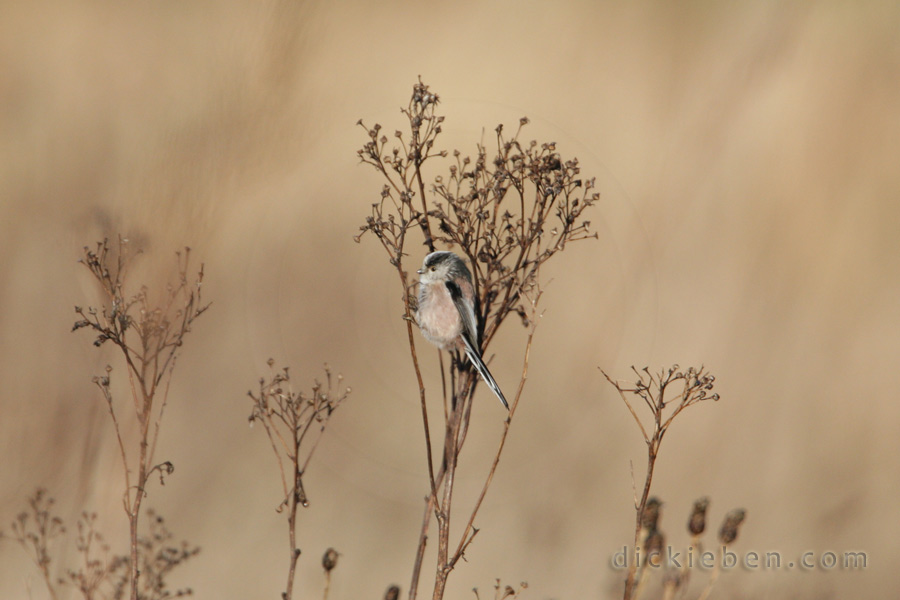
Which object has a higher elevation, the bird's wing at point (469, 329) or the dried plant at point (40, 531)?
the bird's wing at point (469, 329)

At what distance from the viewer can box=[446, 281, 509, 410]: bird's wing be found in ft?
3.38

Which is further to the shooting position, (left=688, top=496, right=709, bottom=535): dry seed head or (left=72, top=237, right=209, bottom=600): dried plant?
(left=688, top=496, right=709, bottom=535): dry seed head

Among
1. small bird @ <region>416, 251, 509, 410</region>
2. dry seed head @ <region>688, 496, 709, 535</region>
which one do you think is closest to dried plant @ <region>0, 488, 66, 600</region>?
small bird @ <region>416, 251, 509, 410</region>

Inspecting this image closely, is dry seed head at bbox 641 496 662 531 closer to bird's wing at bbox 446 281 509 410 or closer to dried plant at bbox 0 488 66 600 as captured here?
bird's wing at bbox 446 281 509 410

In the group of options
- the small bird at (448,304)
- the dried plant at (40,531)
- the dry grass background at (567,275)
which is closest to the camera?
the small bird at (448,304)

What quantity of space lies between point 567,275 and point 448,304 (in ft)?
6.68

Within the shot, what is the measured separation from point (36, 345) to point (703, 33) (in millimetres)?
3109

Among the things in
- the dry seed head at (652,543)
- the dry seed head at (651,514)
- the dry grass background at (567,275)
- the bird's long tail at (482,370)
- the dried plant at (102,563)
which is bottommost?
the dried plant at (102,563)

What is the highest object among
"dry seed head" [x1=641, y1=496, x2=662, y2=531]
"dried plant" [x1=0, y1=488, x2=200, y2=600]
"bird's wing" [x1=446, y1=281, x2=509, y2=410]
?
"bird's wing" [x1=446, y1=281, x2=509, y2=410]

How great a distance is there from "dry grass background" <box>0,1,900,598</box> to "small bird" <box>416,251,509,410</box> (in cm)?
155

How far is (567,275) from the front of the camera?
307cm

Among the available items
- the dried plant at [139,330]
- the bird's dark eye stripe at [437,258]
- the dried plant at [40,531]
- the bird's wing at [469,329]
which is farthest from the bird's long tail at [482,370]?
the dried plant at [40,531]

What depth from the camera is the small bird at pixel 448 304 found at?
1.09m

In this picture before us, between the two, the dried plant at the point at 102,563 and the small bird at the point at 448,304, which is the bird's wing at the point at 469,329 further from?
the dried plant at the point at 102,563
